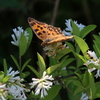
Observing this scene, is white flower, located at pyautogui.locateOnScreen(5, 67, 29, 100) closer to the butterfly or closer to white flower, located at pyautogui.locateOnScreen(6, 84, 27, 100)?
white flower, located at pyautogui.locateOnScreen(6, 84, 27, 100)

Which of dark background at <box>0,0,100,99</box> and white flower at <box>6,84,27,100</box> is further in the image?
dark background at <box>0,0,100,99</box>

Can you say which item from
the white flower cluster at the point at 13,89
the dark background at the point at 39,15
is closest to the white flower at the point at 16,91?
the white flower cluster at the point at 13,89

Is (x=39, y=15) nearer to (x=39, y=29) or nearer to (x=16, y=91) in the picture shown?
(x=39, y=29)

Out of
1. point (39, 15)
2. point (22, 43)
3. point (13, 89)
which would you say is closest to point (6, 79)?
point (13, 89)

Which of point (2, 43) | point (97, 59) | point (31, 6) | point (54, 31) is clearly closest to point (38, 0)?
point (31, 6)

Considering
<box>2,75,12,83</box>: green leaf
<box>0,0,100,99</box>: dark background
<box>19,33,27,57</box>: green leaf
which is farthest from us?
<box>0,0,100,99</box>: dark background

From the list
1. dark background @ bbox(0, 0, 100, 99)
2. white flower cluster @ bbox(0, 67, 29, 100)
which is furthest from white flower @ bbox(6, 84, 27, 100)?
dark background @ bbox(0, 0, 100, 99)

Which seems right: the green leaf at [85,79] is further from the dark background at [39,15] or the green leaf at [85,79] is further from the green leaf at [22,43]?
the dark background at [39,15]

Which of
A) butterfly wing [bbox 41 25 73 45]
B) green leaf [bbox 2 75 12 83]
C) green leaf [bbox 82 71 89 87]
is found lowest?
green leaf [bbox 82 71 89 87]
